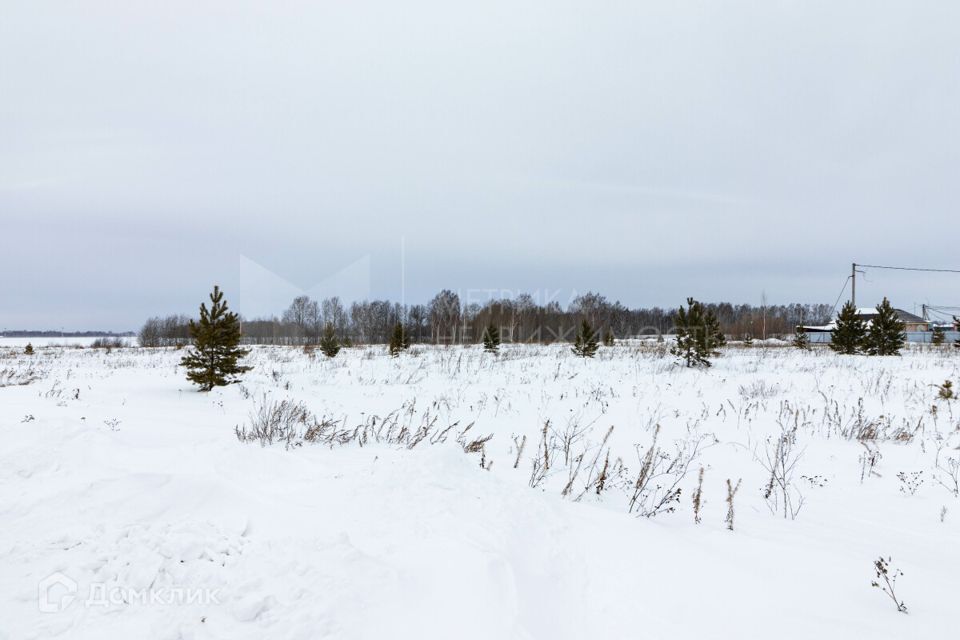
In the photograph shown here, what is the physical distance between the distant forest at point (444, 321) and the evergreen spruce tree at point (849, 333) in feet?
114

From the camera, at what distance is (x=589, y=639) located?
1.83 meters

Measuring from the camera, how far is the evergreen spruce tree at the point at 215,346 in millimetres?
10281

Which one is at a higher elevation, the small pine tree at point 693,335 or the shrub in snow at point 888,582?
the small pine tree at point 693,335

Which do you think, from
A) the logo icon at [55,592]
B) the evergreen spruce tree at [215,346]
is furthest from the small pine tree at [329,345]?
the logo icon at [55,592]

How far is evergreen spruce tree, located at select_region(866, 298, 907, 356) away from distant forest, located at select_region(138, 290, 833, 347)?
3587cm

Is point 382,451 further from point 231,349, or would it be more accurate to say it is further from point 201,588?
point 231,349

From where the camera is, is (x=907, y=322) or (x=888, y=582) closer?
(x=888, y=582)

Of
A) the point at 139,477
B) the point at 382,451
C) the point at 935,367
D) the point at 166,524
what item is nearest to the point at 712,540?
the point at 382,451

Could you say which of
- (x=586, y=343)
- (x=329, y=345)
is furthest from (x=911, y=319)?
(x=329, y=345)

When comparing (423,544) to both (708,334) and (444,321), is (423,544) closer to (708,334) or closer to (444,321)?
(708,334)

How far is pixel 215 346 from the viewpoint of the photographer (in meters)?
10.4

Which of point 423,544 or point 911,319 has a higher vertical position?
point 911,319

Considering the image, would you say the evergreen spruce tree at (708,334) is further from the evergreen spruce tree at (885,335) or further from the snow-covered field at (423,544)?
the snow-covered field at (423,544)

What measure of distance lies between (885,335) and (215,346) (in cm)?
2599
